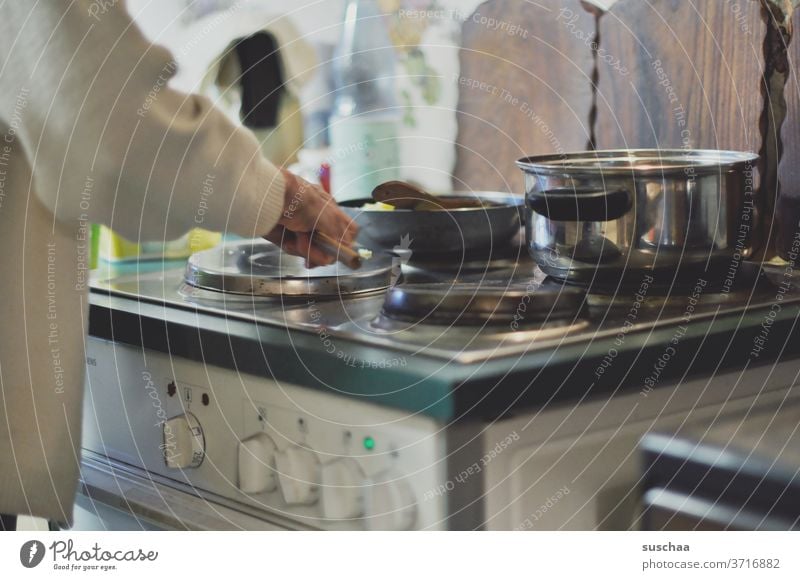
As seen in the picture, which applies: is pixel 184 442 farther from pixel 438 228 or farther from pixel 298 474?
pixel 438 228

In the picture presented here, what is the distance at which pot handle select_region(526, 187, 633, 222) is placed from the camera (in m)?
0.63

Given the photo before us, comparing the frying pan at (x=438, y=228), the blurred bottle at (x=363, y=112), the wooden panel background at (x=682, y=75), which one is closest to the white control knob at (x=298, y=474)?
the frying pan at (x=438, y=228)

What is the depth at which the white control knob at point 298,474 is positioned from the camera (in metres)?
0.58

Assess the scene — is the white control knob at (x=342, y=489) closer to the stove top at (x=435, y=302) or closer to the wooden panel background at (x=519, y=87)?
the stove top at (x=435, y=302)

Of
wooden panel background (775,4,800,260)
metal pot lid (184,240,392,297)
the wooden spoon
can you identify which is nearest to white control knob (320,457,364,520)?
metal pot lid (184,240,392,297)

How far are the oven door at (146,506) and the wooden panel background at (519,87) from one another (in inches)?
18.9

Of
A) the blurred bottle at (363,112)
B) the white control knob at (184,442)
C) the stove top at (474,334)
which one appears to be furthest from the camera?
the blurred bottle at (363,112)

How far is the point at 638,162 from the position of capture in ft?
2.50

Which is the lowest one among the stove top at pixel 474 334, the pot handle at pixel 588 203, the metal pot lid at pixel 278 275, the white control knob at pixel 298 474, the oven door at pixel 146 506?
the oven door at pixel 146 506

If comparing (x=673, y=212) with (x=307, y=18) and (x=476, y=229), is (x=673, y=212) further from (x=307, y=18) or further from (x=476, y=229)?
(x=307, y=18)

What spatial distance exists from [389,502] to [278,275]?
195 millimetres

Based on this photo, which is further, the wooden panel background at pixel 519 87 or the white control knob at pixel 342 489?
the wooden panel background at pixel 519 87

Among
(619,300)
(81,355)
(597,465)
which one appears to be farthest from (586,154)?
(81,355)

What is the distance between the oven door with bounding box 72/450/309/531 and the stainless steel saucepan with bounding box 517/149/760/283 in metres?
0.25
